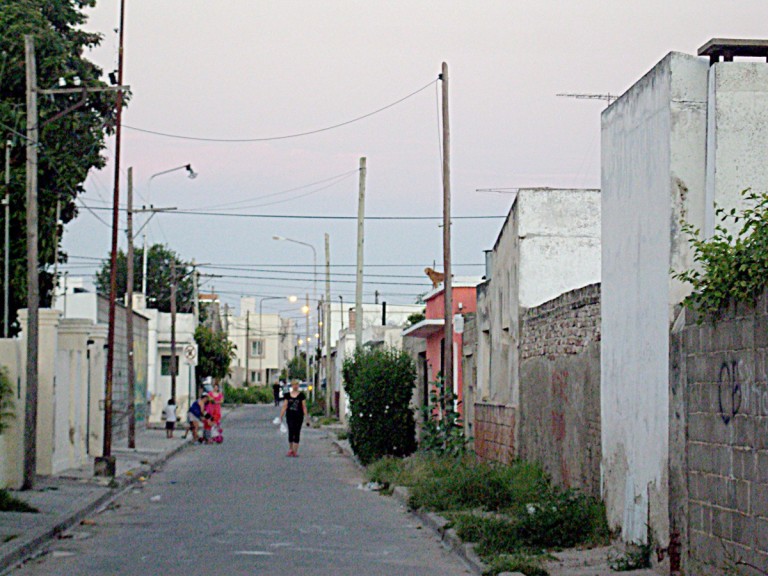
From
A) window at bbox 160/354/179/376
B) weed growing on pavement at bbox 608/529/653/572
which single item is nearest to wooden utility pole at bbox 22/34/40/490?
weed growing on pavement at bbox 608/529/653/572

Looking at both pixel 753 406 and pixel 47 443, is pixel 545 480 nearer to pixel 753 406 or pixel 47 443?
pixel 753 406

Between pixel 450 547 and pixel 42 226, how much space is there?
20513 mm

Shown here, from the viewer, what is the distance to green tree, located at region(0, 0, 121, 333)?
31047mm

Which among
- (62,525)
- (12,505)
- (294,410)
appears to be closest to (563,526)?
(62,525)

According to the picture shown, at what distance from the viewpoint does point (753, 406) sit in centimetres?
882

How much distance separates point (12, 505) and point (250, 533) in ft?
11.9

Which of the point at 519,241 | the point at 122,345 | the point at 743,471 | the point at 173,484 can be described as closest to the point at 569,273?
the point at 519,241

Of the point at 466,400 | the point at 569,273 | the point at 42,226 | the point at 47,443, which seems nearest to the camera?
the point at 569,273

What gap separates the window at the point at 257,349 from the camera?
14538cm

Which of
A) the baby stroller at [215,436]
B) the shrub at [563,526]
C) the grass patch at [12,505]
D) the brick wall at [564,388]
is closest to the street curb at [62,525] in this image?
the grass patch at [12,505]

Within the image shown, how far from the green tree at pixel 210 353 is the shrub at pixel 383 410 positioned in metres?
39.3

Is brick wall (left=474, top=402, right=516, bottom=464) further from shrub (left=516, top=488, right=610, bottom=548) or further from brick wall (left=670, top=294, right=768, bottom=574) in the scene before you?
brick wall (left=670, top=294, right=768, bottom=574)

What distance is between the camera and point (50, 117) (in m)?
31.8

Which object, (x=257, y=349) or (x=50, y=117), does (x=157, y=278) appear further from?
(x=257, y=349)
